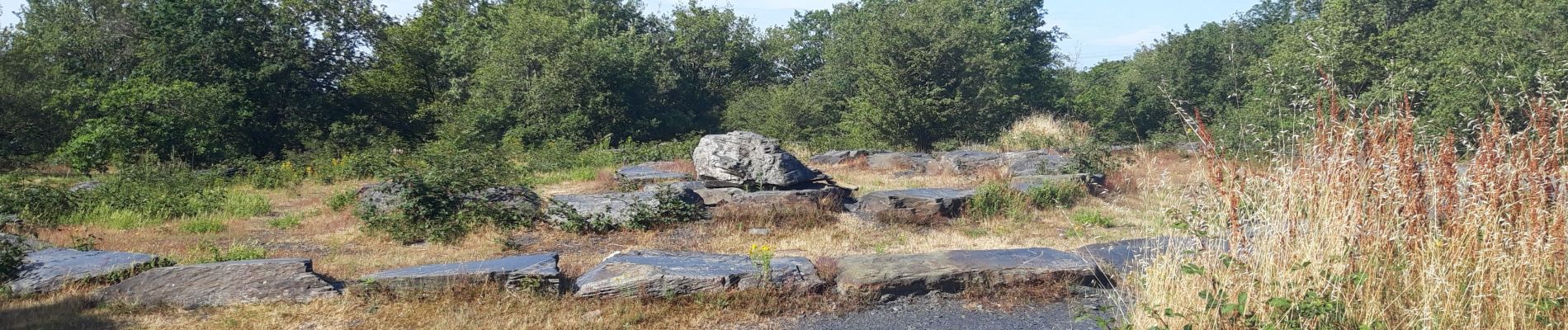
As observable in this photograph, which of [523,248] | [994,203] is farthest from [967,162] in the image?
[523,248]

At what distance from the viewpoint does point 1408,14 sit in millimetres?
24688

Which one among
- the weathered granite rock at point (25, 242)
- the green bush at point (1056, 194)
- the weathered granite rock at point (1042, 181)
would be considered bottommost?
the green bush at point (1056, 194)

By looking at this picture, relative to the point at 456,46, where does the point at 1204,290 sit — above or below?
below

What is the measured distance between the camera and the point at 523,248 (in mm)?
8461

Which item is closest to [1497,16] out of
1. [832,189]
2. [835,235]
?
[832,189]

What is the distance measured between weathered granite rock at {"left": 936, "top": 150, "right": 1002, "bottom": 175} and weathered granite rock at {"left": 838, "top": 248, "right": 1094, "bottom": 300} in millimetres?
9234

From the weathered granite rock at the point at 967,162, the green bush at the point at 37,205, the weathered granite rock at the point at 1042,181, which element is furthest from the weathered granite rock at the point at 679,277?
the weathered granite rock at the point at 967,162

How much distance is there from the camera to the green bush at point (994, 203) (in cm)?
1033

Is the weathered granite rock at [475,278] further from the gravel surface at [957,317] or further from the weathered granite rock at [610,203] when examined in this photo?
the weathered granite rock at [610,203]

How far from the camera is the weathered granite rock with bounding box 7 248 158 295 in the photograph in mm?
6176

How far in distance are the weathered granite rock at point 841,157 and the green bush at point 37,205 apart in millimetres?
11802

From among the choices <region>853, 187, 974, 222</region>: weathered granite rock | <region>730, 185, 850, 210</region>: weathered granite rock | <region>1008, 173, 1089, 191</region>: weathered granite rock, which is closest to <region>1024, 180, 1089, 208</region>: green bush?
<region>1008, 173, 1089, 191</region>: weathered granite rock

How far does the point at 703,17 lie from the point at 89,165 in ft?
68.3

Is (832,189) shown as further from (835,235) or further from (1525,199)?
(1525,199)
